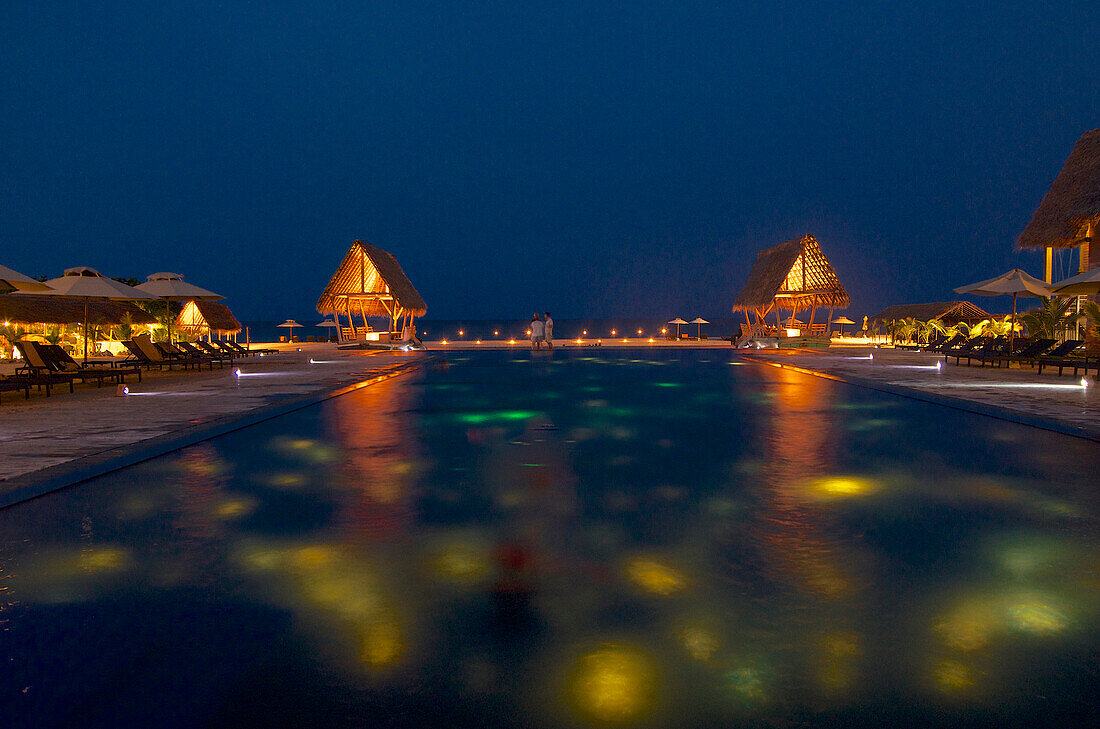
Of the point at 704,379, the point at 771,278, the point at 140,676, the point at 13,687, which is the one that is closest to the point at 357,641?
the point at 140,676

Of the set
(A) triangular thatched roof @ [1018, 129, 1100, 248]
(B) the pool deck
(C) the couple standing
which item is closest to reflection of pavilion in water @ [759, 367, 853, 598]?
(B) the pool deck

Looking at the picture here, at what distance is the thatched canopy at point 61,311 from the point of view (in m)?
25.0

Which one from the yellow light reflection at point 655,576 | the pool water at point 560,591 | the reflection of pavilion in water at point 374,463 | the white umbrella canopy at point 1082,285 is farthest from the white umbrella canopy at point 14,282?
the white umbrella canopy at point 1082,285

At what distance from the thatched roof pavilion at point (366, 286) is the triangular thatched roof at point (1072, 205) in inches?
1050

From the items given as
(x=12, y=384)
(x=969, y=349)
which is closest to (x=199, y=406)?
(x=12, y=384)

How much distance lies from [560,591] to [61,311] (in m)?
31.8

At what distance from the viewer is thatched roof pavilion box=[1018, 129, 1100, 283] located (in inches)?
776

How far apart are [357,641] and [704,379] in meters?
14.8

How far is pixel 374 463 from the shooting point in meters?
6.60

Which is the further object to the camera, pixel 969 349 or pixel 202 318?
pixel 202 318

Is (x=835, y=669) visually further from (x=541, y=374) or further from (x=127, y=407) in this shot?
(x=541, y=374)

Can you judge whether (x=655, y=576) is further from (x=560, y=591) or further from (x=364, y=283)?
(x=364, y=283)

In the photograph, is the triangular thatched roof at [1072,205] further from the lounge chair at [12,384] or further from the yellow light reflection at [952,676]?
the lounge chair at [12,384]

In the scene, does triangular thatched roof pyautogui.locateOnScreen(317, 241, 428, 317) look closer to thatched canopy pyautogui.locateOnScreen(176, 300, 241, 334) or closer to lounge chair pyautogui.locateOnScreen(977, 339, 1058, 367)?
thatched canopy pyautogui.locateOnScreen(176, 300, 241, 334)
